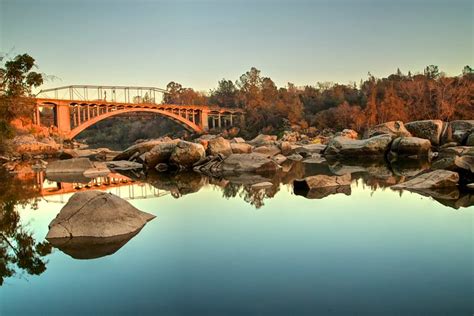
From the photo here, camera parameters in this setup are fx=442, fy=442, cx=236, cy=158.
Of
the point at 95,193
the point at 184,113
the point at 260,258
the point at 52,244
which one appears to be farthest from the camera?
the point at 184,113

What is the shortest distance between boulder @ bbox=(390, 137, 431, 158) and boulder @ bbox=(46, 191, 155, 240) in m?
18.9

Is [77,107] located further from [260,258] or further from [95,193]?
[260,258]

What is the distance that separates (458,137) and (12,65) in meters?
23.7

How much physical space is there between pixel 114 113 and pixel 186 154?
29.6 metres

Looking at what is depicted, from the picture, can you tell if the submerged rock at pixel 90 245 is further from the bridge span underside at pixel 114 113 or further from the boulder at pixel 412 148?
the bridge span underside at pixel 114 113

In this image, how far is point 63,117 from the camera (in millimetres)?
42781

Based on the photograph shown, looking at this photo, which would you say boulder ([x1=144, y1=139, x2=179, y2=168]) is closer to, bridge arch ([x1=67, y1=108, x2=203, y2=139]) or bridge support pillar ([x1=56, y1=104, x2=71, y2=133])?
bridge arch ([x1=67, y1=108, x2=203, y2=139])

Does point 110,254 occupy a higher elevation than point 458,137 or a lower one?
lower

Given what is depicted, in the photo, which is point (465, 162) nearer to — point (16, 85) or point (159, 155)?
point (159, 155)

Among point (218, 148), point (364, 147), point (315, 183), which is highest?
point (218, 148)

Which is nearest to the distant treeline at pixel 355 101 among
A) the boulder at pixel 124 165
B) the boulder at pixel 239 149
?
the boulder at pixel 239 149

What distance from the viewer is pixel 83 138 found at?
82.2 metres

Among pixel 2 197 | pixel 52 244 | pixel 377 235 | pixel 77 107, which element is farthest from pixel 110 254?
pixel 77 107

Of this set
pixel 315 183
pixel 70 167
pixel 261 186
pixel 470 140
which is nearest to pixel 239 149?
pixel 70 167
